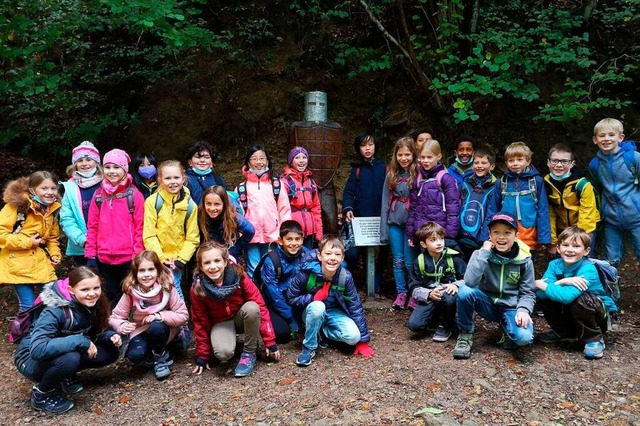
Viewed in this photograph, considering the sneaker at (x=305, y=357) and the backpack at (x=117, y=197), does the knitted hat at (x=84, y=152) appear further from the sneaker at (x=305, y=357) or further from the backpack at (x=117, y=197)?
the sneaker at (x=305, y=357)

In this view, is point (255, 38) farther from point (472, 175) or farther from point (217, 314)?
point (217, 314)

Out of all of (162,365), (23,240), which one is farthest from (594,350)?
(23,240)

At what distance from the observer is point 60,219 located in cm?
495

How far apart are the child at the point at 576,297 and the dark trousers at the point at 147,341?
3308 millimetres

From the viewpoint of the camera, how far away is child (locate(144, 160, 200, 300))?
4746mm

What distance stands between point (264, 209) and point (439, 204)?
191cm

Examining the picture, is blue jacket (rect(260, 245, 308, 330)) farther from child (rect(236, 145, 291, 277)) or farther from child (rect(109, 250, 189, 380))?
child (rect(109, 250, 189, 380))

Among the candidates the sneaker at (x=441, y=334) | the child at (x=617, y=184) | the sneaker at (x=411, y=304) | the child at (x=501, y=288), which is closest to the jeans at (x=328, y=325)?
the sneaker at (x=441, y=334)

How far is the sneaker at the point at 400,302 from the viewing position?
228 inches

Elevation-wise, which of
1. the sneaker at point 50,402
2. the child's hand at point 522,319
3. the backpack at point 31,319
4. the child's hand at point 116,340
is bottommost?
the sneaker at point 50,402

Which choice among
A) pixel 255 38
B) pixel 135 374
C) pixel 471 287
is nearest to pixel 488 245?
pixel 471 287

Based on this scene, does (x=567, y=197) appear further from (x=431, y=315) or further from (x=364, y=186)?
(x=364, y=186)

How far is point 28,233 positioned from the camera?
4.93 m

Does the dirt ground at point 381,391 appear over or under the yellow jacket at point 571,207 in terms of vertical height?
under
